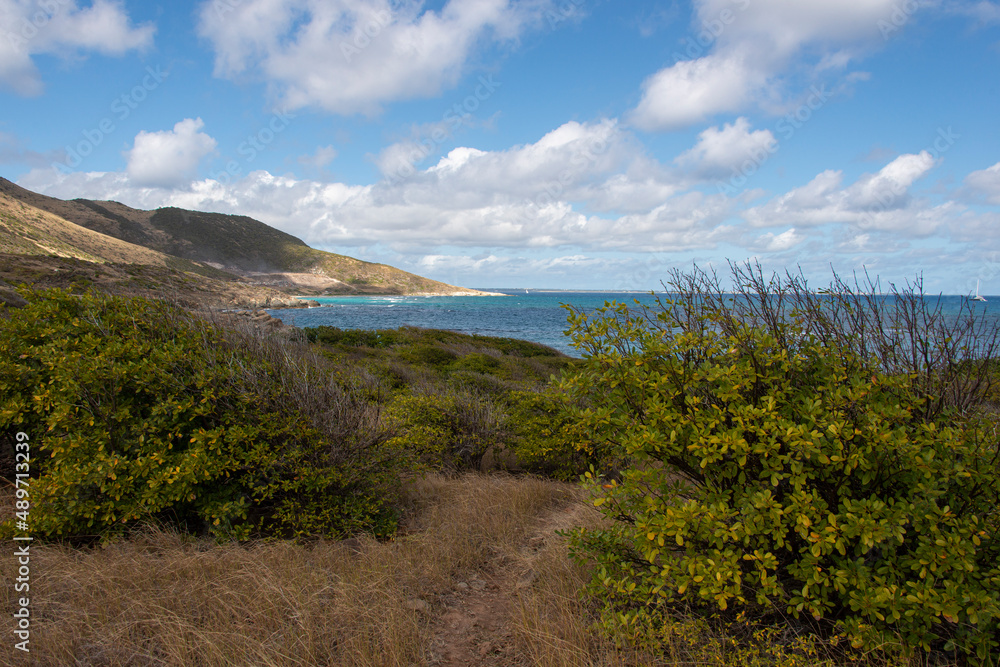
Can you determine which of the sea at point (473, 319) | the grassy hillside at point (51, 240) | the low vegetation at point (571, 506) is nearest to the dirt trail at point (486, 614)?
the low vegetation at point (571, 506)

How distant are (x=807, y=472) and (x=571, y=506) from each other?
10.7 feet

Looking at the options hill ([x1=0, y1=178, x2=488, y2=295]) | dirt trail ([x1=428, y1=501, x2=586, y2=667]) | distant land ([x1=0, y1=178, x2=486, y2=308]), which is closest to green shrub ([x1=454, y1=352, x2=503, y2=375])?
dirt trail ([x1=428, y1=501, x2=586, y2=667])

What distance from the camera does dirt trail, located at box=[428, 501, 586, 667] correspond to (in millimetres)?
2967

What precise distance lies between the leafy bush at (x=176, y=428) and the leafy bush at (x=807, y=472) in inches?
96.3

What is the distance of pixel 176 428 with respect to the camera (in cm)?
407

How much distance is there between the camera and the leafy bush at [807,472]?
2324mm

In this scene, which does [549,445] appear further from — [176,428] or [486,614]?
[176,428]

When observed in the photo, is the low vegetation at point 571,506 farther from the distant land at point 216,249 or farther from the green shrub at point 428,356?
the distant land at point 216,249

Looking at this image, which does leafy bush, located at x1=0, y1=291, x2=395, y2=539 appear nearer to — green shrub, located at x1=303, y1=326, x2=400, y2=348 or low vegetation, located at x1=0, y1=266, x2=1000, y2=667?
low vegetation, located at x1=0, y1=266, x2=1000, y2=667

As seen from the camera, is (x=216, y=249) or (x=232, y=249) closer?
(x=216, y=249)

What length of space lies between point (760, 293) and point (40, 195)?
126 m

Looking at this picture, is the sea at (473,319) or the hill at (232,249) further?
the hill at (232,249)

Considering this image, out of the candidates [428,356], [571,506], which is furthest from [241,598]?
[428,356]

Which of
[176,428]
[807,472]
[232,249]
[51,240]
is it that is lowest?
[176,428]
